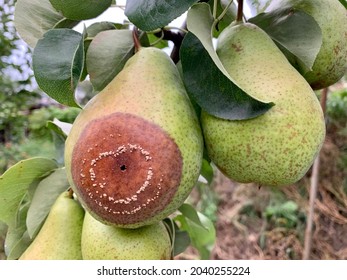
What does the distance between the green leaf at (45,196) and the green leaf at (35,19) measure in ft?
0.74

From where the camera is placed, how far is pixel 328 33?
68 centimetres

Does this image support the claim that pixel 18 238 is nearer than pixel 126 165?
No

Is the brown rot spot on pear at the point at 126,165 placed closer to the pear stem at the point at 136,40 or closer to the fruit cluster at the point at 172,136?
the fruit cluster at the point at 172,136

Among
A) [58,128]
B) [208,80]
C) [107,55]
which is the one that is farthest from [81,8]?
[58,128]

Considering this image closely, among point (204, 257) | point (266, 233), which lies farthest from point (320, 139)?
point (266, 233)

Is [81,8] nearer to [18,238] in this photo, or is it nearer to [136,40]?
[136,40]

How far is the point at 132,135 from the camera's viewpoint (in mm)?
550

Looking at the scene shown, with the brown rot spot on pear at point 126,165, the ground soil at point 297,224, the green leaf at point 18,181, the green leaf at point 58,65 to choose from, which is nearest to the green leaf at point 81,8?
the green leaf at point 58,65

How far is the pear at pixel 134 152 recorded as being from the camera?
0.55 metres

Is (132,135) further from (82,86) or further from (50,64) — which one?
(82,86)

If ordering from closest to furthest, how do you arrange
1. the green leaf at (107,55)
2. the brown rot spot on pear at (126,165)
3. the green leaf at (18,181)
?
the brown rot spot on pear at (126,165)
the green leaf at (107,55)
the green leaf at (18,181)

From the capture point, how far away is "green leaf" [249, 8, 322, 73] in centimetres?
64

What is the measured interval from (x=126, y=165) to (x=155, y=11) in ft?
0.58

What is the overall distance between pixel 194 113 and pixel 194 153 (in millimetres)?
59
